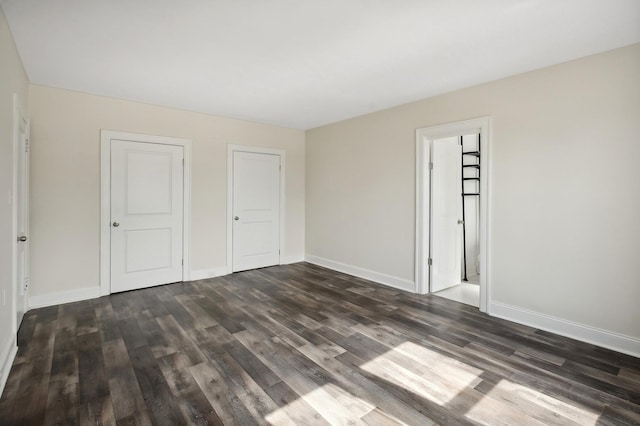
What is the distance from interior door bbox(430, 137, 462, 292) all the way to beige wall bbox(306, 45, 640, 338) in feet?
0.94

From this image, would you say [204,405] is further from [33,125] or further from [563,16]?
[33,125]

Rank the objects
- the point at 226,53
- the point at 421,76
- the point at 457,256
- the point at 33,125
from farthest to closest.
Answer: the point at 457,256
the point at 33,125
the point at 421,76
the point at 226,53

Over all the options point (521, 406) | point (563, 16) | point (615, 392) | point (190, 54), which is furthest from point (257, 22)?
point (615, 392)

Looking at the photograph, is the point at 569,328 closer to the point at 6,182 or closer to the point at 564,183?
the point at 564,183

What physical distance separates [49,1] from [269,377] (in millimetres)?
2845

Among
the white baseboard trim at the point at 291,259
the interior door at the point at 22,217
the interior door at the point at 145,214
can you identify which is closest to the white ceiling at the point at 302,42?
the interior door at the point at 22,217

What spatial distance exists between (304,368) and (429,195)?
8.75 ft

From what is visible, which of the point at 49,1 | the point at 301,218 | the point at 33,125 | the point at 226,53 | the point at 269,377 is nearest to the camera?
the point at 49,1

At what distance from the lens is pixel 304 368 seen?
7.65ft

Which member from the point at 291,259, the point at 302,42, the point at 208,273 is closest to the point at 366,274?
the point at 291,259

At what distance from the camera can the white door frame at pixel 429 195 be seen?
11.1 feet

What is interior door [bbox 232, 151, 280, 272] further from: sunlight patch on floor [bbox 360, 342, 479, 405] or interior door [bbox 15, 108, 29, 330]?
sunlight patch on floor [bbox 360, 342, 479, 405]

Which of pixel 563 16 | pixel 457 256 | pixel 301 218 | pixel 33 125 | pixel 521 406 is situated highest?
pixel 563 16

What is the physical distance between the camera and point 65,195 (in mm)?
3713
